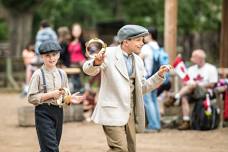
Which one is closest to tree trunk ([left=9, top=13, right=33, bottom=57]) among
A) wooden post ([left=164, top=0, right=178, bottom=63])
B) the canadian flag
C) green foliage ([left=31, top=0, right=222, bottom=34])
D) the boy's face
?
green foliage ([left=31, top=0, right=222, bottom=34])

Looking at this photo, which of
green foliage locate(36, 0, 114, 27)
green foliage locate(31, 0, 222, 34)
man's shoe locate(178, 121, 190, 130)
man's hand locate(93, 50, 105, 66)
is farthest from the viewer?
green foliage locate(36, 0, 114, 27)

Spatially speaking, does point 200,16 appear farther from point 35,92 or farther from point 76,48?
point 35,92

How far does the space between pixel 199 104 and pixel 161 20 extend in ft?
74.0

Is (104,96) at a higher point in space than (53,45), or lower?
lower

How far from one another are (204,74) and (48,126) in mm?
5023

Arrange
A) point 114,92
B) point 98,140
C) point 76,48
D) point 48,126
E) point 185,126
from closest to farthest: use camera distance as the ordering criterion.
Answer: point 114,92, point 48,126, point 98,140, point 185,126, point 76,48

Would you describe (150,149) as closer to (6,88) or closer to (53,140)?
(53,140)

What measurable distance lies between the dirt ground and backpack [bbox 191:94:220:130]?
0.16 m

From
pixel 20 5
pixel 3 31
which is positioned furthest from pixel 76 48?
pixel 3 31

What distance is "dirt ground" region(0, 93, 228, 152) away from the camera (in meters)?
9.61

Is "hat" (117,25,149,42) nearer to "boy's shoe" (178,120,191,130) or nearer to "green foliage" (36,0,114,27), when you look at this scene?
"boy's shoe" (178,120,191,130)

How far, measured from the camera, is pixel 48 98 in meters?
6.95

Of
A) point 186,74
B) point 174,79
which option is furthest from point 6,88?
point 186,74

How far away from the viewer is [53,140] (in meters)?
7.00
